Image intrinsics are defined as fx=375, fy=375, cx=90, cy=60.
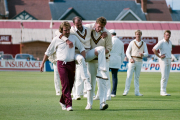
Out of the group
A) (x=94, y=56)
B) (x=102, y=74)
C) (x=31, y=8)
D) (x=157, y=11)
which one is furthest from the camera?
(x=157, y=11)

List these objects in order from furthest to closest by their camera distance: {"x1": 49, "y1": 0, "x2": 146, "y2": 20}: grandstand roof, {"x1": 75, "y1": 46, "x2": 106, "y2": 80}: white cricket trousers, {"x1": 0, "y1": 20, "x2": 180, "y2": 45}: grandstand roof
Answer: {"x1": 49, "y1": 0, "x2": 146, "y2": 20}: grandstand roof
{"x1": 0, "y1": 20, "x2": 180, "y2": 45}: grandstand roof
{"x1": 75, "y1": 46, "x2": 106, "y2": 80}: white cricket trousers

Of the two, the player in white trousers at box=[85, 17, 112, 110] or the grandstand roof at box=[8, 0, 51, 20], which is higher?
the grandstand roof at box=[8, 0, 51, 20]

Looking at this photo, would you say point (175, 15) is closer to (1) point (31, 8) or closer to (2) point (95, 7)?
(2) point (95, 7)

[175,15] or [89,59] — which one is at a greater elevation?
[175,15]

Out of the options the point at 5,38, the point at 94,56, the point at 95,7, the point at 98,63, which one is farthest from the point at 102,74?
the point at 95,7

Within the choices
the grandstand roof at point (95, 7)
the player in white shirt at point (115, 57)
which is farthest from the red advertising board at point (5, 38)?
the player in white shirt at point (115, 57)

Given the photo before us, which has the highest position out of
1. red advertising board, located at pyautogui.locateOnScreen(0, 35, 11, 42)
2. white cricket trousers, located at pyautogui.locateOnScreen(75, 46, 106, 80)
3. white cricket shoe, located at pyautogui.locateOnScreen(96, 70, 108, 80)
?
red advertising board, located at pyautogui.locateOnScreen(0, 35, 11, 42)

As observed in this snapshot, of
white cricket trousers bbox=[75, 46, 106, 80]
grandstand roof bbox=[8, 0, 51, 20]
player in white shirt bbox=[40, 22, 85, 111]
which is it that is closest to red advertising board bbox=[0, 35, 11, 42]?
grandstand roof bbox=[8, 0, 51, 20]

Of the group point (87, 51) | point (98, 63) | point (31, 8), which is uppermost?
point (31, 8)

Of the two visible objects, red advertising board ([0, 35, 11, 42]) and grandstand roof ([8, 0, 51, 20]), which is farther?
grandstand roof ([8, 0, 51, 20])

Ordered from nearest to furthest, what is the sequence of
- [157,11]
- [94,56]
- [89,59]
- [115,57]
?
[94,56] < [89,59] < [115,57] < [157,11]

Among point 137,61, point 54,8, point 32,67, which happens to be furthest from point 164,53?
point 54,8

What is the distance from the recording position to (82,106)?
8.86 metres

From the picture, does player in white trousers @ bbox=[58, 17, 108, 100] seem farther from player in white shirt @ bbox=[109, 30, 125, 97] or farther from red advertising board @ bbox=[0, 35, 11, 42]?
red advertising board @ bbox=[0, 35, 11, 42]
